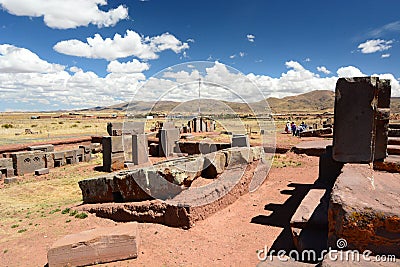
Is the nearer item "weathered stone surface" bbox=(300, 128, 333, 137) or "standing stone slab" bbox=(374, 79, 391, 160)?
"standing stone slab" bbox=(374, 79, 391, 160)

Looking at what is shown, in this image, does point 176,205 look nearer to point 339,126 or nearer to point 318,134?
point 339,126

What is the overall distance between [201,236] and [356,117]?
12.2 feet

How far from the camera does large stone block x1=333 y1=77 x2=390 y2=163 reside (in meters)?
4.70

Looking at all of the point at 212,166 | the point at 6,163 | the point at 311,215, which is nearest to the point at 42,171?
the point at 6,163

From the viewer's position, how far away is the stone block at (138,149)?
14.6 metres

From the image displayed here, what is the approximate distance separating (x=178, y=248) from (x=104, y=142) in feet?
32.6

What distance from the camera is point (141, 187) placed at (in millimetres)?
6809

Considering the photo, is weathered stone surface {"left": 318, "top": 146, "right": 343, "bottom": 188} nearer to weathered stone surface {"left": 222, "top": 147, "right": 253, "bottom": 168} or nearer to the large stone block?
the large stone block

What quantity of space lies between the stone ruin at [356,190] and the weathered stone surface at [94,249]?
9.29ft

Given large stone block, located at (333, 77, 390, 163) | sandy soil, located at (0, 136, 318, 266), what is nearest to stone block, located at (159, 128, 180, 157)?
sandy soil, located at (0, 136, 318, 266)

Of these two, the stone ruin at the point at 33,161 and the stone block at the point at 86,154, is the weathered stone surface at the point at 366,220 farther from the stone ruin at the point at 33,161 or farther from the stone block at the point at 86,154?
the stone block at the point at 86,154

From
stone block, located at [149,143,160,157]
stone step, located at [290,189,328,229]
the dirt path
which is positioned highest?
stone step, located at [290,189,328,229]

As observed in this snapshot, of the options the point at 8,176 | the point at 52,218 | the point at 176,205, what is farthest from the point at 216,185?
the point at 8,176

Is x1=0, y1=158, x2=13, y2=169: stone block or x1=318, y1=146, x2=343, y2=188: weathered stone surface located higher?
x1=318, y1=146, x2=343, y2=188: weathered stone surface
